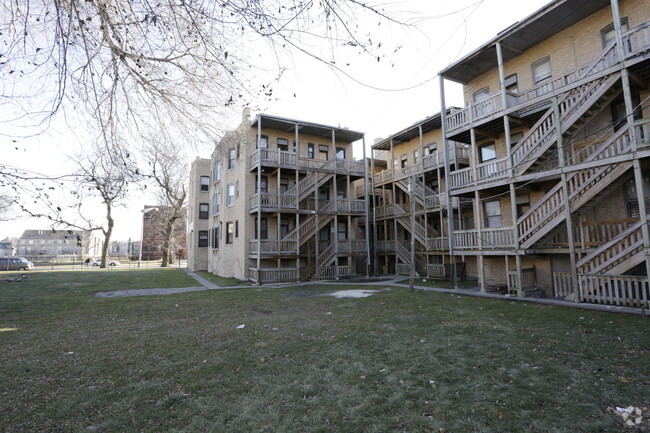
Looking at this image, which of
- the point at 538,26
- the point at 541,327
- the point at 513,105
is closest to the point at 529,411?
the point at 541,327

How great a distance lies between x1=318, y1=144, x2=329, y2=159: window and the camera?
23.9 meters

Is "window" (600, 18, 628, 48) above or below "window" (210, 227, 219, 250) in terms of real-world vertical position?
above

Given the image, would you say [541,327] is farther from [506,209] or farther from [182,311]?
[182,311]

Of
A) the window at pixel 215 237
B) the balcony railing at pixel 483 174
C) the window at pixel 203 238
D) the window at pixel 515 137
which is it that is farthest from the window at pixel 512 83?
the window at pixel 203 238

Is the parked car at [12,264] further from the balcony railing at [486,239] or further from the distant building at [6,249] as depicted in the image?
the balcony railing at [486,239]

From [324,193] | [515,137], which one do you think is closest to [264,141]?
[324,193]

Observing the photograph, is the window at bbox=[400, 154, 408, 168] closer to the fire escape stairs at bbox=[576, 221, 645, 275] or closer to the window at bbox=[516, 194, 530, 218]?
the window at bbox=[516, 194, 530, 218]

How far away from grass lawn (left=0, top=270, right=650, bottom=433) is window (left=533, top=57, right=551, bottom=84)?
1041 centimetres

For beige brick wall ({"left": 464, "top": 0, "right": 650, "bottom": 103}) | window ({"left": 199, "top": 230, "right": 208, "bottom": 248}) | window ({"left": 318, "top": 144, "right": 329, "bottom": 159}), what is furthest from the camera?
window ({"left": 199, "top": 230, "right": 208, "bottom": 248})

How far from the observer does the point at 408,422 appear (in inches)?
135

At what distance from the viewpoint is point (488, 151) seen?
647 inches

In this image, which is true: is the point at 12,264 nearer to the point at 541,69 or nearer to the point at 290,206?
the point at 290,206

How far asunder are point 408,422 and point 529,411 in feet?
4.75

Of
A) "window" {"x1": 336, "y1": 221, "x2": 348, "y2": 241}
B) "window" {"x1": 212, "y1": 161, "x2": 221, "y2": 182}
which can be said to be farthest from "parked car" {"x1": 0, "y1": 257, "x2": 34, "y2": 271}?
"window" {"x1": 336, "y1": 221, "x2": 348, "y2": 241}
